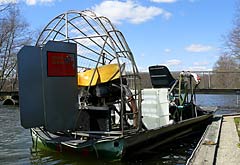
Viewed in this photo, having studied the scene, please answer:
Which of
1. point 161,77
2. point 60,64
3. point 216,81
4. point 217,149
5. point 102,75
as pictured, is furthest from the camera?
point 216,81

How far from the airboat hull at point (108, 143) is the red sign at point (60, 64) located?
1.86 m

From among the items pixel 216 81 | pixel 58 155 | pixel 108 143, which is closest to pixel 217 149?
pixel 108 143

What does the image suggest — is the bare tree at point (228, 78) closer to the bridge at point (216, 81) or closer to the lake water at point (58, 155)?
the bridge at point (216, 81)

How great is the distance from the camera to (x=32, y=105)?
361 inches

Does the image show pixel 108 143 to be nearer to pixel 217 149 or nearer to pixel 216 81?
pixel 217 149

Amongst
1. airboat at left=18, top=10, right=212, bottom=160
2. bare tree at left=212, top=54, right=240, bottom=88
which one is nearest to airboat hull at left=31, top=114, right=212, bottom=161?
airboat at left=18, top=10, right=212, bottom=160

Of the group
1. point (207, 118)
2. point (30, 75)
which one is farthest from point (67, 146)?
point (207, 118)

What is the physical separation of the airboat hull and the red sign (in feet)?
6.09

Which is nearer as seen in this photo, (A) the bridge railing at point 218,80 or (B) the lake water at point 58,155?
(B) the lake water at point 58,155

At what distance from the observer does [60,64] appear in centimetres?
963

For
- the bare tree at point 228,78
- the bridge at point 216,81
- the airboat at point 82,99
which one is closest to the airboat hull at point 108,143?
the airboat at point 82,99

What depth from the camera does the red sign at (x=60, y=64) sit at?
9352 mm

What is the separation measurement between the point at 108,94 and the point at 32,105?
229 cm

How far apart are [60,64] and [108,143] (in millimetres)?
2409
